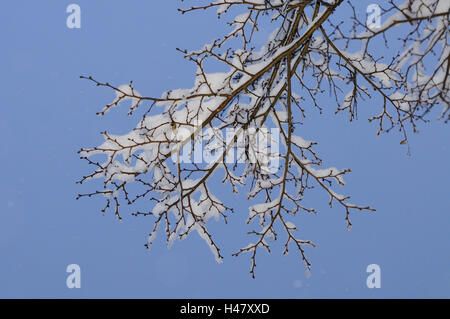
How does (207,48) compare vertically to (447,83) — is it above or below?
above

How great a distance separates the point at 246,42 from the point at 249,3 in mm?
837

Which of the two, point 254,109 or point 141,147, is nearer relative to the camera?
point 141,147

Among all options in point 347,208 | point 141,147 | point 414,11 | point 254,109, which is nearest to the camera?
point 414,11

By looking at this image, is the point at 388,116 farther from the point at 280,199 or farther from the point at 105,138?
the point at 105,138

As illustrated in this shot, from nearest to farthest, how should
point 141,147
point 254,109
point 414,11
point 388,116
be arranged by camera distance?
point 414,11
point 141,147
point 254,109
point 388,116

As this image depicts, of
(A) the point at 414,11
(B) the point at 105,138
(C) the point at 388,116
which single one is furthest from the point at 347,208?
(B) the point at 105,138

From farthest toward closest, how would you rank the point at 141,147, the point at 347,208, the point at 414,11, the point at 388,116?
1. the point at 388,116
2. the point at 347,208
3. the point at 141,147
4. the point at 414,11

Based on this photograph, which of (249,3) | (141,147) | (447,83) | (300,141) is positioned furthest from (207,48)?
(447,83)

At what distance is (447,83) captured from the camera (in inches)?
133

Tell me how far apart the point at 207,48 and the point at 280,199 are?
1.64 metres

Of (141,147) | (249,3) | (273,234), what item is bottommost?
(273,234)

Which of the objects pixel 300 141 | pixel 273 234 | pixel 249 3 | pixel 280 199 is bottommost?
pixel 273 234

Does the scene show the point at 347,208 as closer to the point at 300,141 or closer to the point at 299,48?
the point at 300,141

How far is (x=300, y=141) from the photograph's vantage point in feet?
15.3
